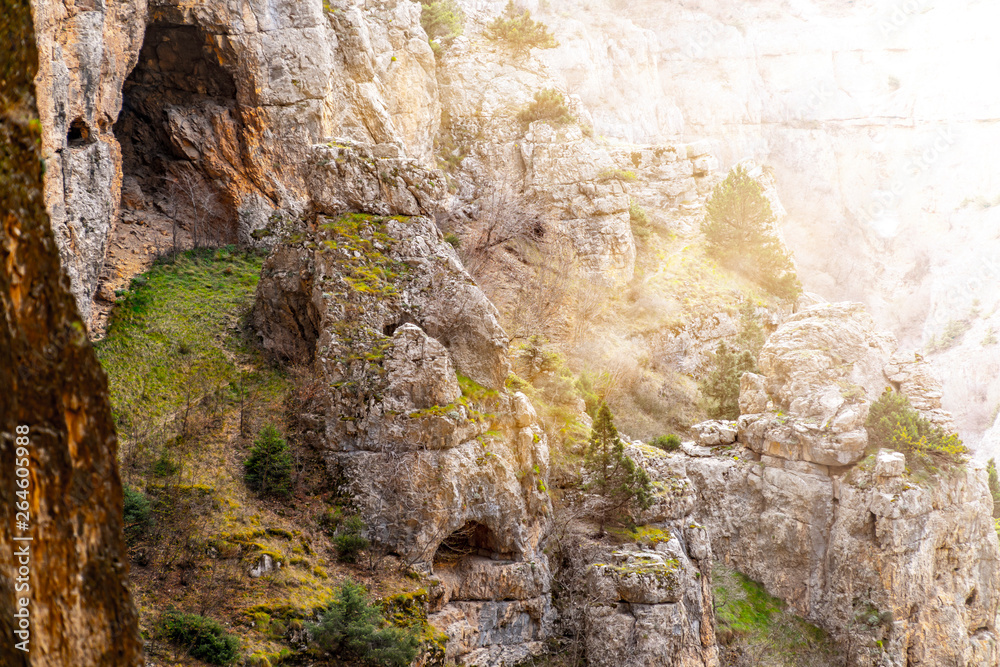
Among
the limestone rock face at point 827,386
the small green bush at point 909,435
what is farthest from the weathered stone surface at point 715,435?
the small green bush at point 909,435

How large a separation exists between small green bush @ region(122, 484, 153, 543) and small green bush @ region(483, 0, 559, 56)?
37.6m

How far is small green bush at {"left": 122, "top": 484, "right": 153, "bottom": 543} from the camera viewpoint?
1171 cm

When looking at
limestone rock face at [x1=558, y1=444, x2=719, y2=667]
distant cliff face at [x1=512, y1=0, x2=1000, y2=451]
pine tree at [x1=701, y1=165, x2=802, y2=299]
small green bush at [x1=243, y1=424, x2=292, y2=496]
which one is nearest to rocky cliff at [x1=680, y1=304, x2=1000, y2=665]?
limestone rock face at [x1=558, y1=444, x2=719, y2=667]

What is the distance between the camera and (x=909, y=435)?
20.0m

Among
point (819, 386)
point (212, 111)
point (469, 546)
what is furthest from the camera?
point (212, 111)

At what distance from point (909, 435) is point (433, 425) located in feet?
49.0

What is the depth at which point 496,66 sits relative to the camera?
135 feet

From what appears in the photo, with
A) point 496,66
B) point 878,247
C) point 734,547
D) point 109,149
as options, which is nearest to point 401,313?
point 109,149

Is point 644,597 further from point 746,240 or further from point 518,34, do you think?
point 518,34

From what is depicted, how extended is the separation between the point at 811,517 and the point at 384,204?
15.8m

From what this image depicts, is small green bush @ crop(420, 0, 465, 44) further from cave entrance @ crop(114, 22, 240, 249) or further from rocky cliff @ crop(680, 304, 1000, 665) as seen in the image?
rocky cliff @ crop(680, 304, 1000, 665)

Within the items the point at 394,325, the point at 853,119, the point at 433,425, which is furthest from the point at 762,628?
the point at 853,119

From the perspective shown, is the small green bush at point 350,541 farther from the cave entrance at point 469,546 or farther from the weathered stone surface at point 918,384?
the weathered stone surface at point 918,384

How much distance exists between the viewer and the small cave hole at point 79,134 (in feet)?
58.4
